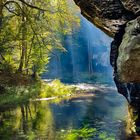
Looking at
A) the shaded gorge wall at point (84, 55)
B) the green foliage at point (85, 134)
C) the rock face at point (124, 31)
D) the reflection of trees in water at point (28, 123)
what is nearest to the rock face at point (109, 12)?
the rock face at point (124, 31)

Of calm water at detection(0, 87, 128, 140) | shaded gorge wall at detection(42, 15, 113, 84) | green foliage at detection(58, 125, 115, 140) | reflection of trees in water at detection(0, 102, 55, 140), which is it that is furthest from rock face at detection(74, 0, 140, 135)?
shaded gorge wall at detection(42, 15, 113, 84)

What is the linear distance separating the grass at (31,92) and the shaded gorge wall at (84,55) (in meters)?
29.0

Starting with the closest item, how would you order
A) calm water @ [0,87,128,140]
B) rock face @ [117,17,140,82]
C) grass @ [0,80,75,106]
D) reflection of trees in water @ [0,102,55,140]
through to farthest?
rock face @ [117,17,140,82] → calm water @ [0,87,128,140] → reflection of trees in water @ [0,102,55,140] → grass @ [0,80,75,106]

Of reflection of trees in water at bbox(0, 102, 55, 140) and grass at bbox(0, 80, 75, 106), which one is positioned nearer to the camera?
reflection of trees in water at bbox(0, 102, 55, 140)

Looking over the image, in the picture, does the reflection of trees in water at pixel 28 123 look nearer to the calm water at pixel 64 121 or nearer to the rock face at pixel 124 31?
the calm water at pixel 64 121

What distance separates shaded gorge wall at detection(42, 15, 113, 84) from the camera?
67.2m

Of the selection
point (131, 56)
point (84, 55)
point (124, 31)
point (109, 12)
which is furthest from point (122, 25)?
point (84, 55)

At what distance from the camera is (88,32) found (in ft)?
247

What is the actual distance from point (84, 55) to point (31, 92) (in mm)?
41913

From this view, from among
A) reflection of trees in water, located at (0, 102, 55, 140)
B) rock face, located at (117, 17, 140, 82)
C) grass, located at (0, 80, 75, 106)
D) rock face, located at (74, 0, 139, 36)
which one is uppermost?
rock face, located at (74, 0, 139, 36)

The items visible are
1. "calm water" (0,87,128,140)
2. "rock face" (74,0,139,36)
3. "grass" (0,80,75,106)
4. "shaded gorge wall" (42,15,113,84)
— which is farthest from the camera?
"shaded gorge wall" (42,15,113,84)

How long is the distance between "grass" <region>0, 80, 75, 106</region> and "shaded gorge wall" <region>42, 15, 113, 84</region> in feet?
95.0

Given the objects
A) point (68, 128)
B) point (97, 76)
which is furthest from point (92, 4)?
point (97, 76)

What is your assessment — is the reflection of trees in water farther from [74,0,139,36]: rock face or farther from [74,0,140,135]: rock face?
[74,0,139,36]: rock face
